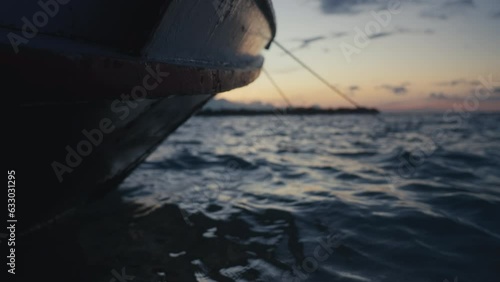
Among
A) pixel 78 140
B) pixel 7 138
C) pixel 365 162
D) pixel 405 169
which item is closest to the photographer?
pixel 7 138

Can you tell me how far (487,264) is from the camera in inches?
110

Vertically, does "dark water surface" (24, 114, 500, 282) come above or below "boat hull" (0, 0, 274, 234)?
below

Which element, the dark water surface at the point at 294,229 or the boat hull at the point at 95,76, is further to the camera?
the dark water surface at the point at 294,229

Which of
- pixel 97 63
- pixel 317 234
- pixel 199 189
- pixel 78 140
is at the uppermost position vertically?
pixel 97 63

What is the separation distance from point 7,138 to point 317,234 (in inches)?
112

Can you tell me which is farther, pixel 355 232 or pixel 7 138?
pixel 355 232

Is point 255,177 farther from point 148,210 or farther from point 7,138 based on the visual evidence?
point 7,138

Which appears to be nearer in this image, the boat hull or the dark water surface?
the boat hull

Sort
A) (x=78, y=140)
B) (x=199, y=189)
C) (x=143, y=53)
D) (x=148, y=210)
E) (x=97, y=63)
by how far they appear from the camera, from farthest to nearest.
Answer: (x=199, y=189), (x=148, y=210), (x=78, y=140), (x=143, y=53), (x=97, y=63)

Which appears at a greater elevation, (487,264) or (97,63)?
(97,63)

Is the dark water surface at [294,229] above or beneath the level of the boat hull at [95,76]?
beneath

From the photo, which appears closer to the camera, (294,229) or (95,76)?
(95,76)

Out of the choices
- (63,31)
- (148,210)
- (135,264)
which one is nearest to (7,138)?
(63,31)

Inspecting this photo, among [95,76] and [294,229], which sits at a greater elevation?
[95,76]
